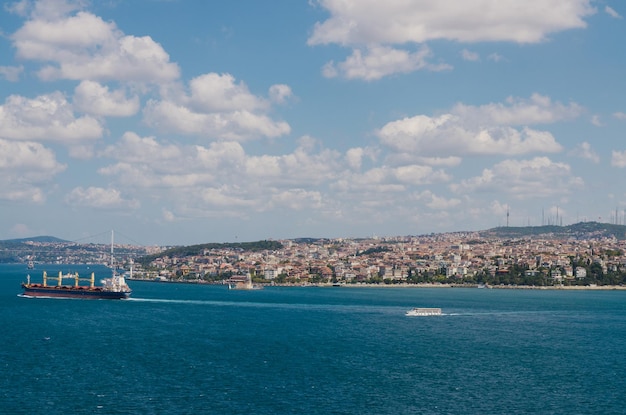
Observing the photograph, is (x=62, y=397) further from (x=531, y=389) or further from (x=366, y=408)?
(x=531, y=389)

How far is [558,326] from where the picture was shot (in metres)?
60.7

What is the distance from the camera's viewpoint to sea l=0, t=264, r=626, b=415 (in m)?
31.3

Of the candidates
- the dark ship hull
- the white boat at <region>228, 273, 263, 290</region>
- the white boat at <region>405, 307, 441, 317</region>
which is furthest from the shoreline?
the white boat at <region>405, 307, 441, 317</region>

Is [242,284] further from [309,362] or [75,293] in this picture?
[309,362]

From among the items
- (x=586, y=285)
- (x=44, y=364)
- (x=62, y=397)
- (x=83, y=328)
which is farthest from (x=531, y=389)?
(x=586, y=285)

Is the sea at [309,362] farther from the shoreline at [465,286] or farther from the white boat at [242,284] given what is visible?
the shoreline at [465,286]

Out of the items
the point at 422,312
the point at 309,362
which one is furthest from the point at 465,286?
the point at 309,362

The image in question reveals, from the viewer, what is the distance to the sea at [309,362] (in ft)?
103

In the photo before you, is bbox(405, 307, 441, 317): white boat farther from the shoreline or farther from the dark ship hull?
the shoreline

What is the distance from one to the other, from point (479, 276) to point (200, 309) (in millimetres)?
77992

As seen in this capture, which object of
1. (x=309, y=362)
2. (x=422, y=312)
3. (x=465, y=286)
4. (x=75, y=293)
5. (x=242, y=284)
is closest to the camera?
(x=309, y=362)

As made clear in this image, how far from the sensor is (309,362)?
41.2 metres

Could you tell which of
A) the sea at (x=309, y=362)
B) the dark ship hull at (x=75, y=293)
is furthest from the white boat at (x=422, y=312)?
the dark ship hull at (x=75, y=293)

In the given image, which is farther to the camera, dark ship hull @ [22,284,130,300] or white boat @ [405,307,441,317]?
dark ship hull @ [22,284,130,300]
